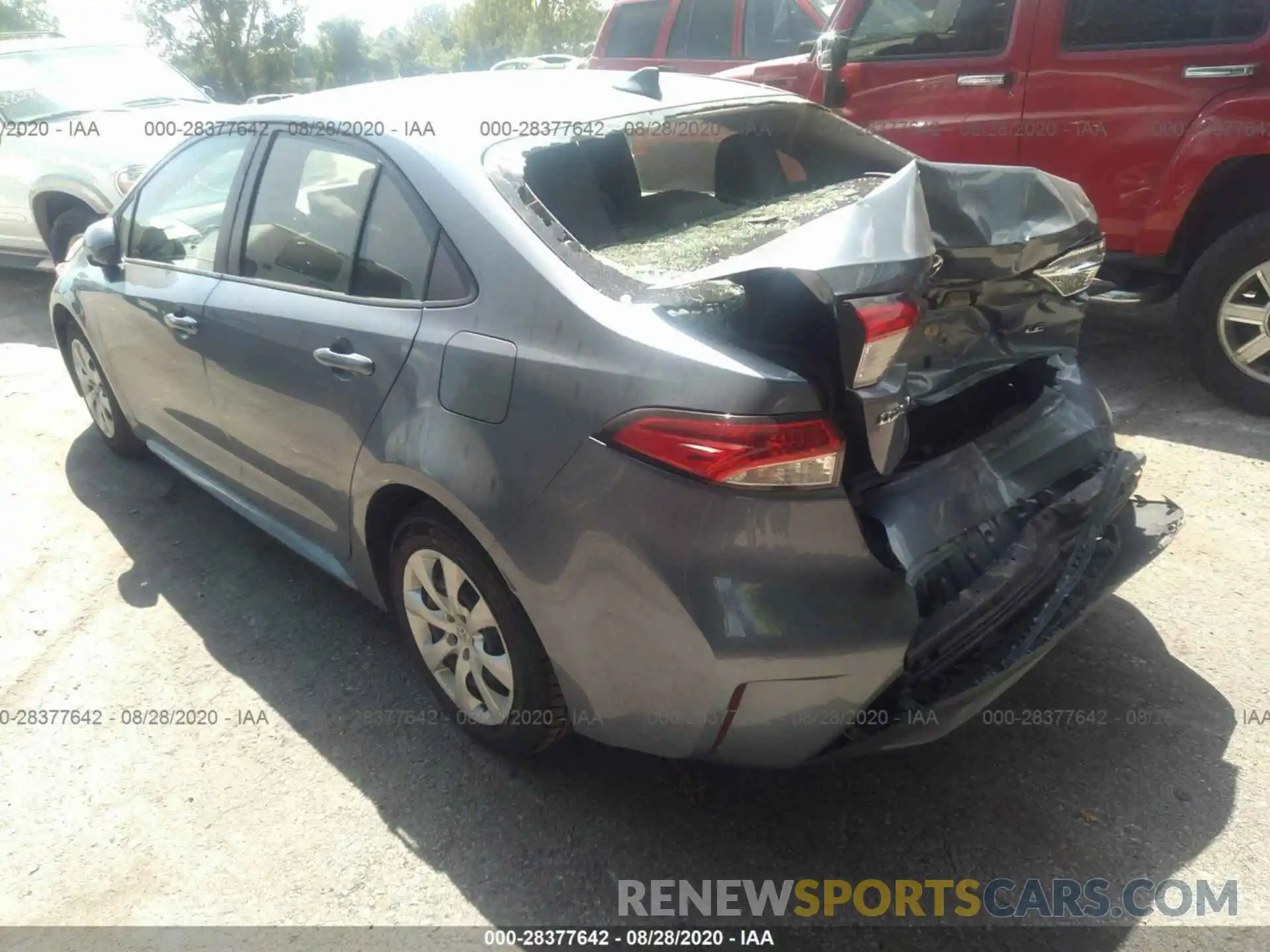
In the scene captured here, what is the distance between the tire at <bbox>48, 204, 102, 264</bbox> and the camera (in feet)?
21.8

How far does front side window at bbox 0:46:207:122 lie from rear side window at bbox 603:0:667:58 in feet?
11.3

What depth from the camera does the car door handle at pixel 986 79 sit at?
4.73m

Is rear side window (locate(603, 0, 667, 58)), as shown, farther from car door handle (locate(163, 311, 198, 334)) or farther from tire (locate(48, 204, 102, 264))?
car door handle (locate(163, 311, 198, 334))

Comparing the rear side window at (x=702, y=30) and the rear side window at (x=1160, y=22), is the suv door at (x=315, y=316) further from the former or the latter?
the rear side window at (x=702, y=30)

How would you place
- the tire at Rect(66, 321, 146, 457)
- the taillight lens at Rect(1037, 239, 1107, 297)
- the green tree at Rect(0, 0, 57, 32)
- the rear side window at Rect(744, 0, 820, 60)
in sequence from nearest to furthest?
the taillight lens at Rect(1037, 239, 1107, 297), the tire at Rect(66, 321, 146, 457), the rear side window at Rect(744, 0, 820, 60), the green tree at Rect(0, 0, 57, 32)

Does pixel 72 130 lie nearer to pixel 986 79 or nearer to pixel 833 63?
pixel 833 63

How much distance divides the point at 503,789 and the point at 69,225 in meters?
6.13

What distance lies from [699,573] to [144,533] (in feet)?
9.96

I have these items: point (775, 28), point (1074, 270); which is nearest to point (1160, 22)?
point (1074, 270)

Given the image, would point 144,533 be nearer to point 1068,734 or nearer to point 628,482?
point 628,482

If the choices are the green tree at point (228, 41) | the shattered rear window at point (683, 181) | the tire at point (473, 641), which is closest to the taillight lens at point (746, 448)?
the shattered rear window at point (683, 181)

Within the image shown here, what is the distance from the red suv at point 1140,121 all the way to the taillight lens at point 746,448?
3.33 metres

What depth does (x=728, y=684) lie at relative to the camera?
75.7 inches

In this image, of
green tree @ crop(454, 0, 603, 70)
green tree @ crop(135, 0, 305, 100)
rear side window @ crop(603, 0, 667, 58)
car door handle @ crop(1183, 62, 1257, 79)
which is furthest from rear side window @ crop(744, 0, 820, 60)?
green tree @ crop(454, 0, 603, 70)
